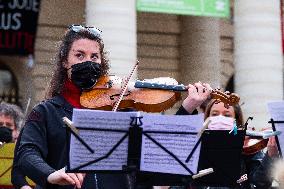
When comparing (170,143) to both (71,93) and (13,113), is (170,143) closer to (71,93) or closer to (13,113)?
(71,93)

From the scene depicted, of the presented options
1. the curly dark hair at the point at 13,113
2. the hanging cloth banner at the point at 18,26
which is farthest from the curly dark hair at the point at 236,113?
the hanging cloth banner at the point at 18,26

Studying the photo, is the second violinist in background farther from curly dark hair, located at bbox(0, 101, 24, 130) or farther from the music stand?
curly dark hair, located at bbox(0, 101, 24, 130)

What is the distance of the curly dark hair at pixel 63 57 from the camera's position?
4070mm

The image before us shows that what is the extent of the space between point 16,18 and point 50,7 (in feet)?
7.90

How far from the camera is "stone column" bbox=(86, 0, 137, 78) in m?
14.5

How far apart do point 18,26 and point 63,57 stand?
43.1ft

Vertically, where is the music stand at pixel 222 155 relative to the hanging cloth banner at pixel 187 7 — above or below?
below

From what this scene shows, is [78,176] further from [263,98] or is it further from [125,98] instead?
[263,98]

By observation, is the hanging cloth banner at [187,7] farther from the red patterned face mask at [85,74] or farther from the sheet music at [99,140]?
the sheet music at [99,140]

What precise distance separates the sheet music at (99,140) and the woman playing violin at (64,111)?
96mm

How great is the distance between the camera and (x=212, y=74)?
18.7 metres

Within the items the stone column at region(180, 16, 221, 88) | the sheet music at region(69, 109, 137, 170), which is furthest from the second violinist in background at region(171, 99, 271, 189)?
the stone column at region(180, 16, 221, 88)

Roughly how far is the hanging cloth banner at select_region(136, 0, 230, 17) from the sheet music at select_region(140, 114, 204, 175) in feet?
33.8

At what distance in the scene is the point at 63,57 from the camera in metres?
4.11
